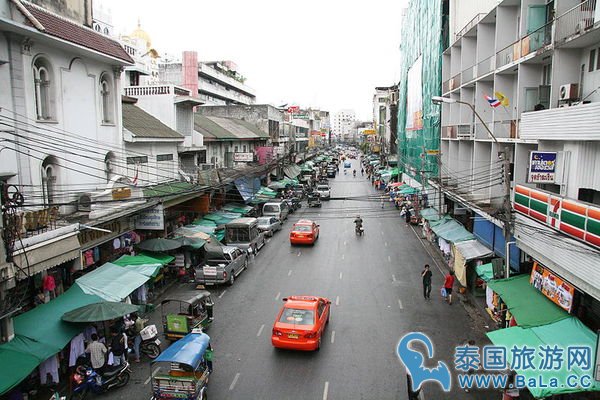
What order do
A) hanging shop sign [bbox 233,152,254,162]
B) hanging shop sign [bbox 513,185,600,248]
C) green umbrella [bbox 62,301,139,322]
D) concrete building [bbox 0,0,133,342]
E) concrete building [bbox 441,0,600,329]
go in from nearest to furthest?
hanging shop sign [bbox 513,185,600,248] < concrete building [bbox 441,0,600,329] < green umbrella [bbox 62,301,139,322] < concrete building [bbox 0,0,133,342] < hanging shop sign [bbox 233,152,254,162]

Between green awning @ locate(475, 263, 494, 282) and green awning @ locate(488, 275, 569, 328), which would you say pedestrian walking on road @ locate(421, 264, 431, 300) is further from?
green awning @ locate(488, 275, 569, 328)

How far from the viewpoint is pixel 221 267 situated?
2267cm

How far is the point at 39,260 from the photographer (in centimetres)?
1392

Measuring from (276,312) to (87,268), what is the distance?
801cm

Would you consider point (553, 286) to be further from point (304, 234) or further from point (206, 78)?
point (206, 78)

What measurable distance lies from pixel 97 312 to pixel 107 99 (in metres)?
11.0

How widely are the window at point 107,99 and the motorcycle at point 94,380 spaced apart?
11.5 m

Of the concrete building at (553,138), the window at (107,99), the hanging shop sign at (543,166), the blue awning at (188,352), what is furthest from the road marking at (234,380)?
the window at (107,99)

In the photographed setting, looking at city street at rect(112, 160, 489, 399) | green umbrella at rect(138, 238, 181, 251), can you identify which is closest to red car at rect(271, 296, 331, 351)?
city street at rect(112, 160, 489, 399)

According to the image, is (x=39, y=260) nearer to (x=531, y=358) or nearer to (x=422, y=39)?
(x=531, y=358)

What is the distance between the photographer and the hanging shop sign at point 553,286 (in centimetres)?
1269

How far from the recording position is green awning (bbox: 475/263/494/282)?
18469mm

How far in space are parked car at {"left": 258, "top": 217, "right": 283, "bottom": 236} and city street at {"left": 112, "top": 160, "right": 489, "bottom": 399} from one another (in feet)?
5.53

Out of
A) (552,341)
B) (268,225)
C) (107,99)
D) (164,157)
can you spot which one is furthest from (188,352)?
(268,225)
